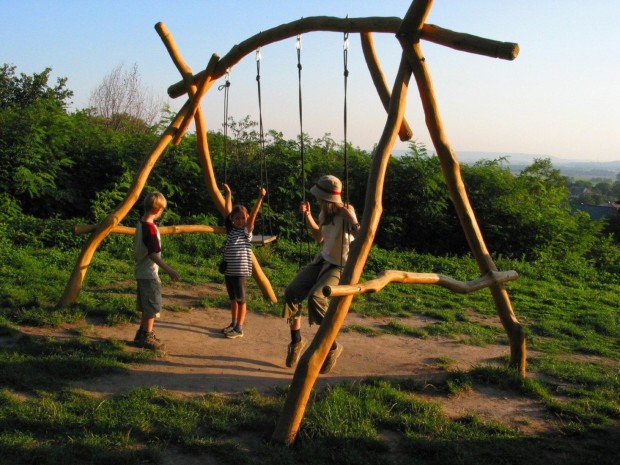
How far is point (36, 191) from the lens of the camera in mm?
11906

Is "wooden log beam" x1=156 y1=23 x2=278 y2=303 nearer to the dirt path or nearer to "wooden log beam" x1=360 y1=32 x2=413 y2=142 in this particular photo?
the dirt path

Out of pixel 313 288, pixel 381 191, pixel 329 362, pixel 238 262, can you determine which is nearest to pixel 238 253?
pixel 238 262

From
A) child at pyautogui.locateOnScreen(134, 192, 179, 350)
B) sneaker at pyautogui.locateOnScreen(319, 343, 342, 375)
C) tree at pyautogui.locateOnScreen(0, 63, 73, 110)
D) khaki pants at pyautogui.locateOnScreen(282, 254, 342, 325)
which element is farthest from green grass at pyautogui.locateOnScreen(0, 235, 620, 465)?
tree at pyautogui.locateOnScreen(0, 63, 73, 110)

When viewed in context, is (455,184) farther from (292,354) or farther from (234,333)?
(234,333)

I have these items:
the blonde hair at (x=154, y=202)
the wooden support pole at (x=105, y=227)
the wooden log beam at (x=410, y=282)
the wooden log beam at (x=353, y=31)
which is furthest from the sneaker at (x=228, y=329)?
the wooden log beam at (x=353, y=31)

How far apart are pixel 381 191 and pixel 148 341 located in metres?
2.64

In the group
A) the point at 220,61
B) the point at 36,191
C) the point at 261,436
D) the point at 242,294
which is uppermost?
the point at 220,61

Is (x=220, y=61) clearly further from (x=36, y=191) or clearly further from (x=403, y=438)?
(x=36, y=191)

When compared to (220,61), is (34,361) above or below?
below

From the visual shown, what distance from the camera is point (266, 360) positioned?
6008 mm

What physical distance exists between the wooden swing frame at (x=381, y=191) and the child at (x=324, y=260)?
0.67 meters

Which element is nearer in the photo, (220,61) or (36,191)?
(220,61)

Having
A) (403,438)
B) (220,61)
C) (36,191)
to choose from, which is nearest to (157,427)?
(403,438)

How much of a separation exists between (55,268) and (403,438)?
578cm
